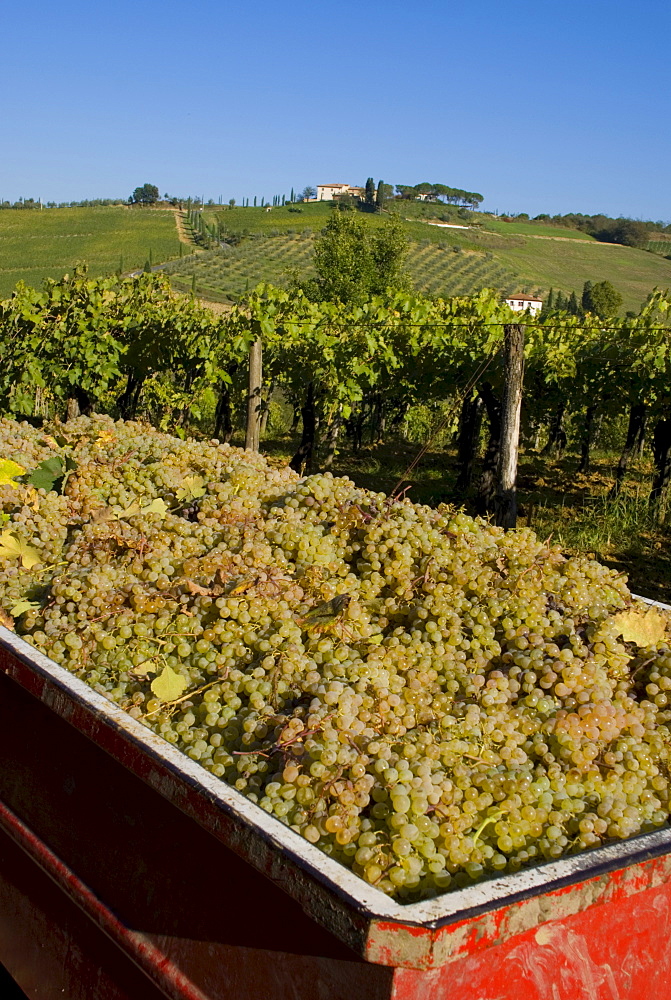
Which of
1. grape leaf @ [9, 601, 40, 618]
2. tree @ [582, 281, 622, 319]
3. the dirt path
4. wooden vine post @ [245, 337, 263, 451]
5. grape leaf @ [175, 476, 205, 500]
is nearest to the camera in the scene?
grape leaf @ [9, 601, 40, 618]

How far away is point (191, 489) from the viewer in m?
3.20

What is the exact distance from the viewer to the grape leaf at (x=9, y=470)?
343 cm

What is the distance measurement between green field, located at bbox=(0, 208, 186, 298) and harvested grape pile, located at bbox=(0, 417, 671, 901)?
49.3 metres

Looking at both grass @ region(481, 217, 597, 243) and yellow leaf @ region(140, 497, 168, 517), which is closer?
yellow leaf @ region(140, 497, 168, 517)

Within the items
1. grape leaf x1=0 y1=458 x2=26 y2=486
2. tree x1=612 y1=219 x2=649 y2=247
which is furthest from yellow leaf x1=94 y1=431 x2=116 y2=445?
tree x1=612 y1=219 x2=649 y2=247

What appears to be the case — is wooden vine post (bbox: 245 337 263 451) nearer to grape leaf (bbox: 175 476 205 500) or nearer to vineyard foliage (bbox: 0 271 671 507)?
vineyard foliage (bbox: 0 271 671 507)

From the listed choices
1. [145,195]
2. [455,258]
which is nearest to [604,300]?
[455,258]

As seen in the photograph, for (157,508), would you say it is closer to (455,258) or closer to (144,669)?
(144,669)

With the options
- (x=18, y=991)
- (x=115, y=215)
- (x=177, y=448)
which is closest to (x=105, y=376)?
(x=177, y=448)

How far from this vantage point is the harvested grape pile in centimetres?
155

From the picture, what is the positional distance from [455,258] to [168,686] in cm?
7774

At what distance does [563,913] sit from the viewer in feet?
4.25

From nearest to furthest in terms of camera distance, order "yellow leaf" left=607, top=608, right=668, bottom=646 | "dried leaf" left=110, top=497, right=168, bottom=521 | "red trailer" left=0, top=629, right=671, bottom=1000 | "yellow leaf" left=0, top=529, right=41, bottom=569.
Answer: "red trailer" left=0, top=629, right=671, bottom=1000 < "yellow leaf" left=607, top=608, right=668, bottom=646 < "yellow leaf" left=0, top=529, right=41, bottom=569 < "dried leaf" left=110, top=497, right=168, bottom=521

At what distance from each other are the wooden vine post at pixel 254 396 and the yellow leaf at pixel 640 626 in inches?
200
